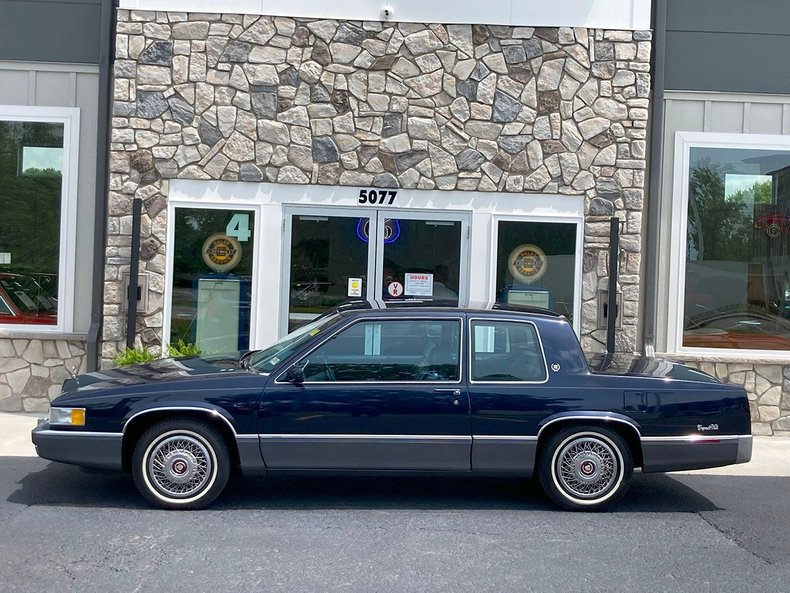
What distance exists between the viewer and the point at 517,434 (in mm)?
6797

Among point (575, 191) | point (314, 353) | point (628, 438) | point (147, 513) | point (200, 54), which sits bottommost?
point (147, 513)

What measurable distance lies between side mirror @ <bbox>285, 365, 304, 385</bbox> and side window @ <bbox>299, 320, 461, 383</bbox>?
0.04 meters

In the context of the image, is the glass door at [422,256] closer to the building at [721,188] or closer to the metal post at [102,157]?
the building at [721,188]

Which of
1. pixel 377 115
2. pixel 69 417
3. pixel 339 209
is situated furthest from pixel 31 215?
pixel 69 417

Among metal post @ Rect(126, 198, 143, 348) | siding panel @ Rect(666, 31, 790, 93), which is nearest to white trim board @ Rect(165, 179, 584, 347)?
metal post @ Rect(126, 198, 143, 348)

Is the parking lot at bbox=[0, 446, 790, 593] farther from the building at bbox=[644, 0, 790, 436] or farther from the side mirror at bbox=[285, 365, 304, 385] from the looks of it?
the building at bbox=[644, 0, 790, 436]

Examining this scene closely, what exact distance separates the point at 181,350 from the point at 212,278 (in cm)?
111

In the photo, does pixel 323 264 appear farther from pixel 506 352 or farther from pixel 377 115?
pixel 506 352

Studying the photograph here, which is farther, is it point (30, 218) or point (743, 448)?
point (30, 218)

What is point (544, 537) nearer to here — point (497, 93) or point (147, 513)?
point (147, 513)

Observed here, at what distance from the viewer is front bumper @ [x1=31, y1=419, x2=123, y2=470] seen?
21.7 feet

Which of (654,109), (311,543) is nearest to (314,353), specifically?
(311,543)

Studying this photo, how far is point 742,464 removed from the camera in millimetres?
8938

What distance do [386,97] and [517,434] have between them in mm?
5030
